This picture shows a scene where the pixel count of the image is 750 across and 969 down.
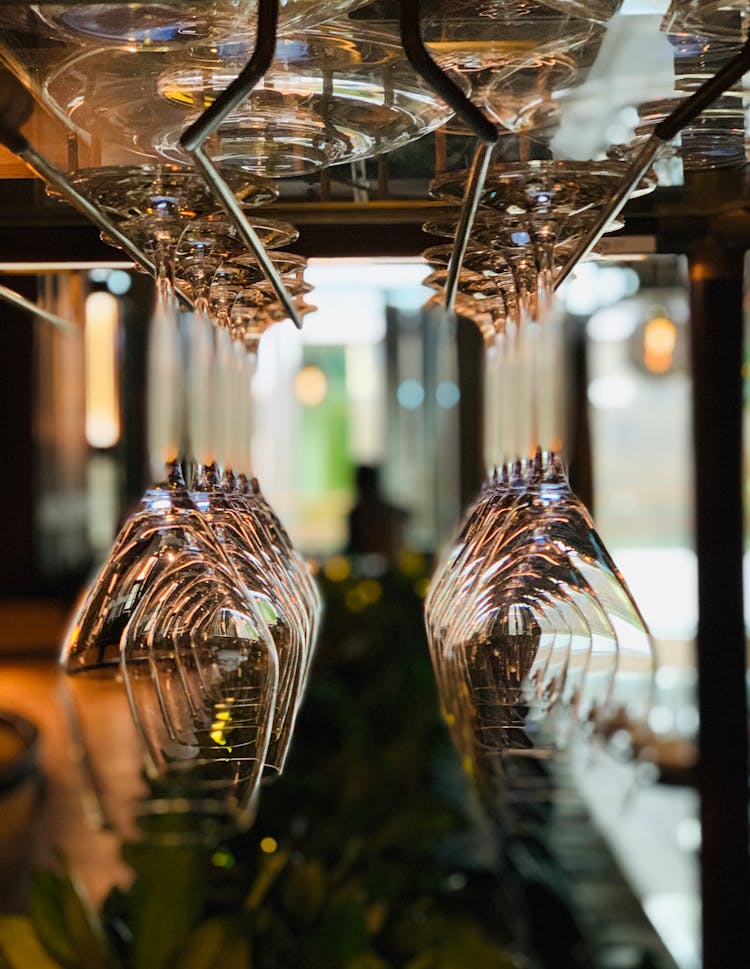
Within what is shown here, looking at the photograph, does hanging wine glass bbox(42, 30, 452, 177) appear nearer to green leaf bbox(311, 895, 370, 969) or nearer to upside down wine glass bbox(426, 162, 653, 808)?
upside down wine glass bbox(426, 162, 653, 808)

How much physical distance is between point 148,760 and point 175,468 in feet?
0.50

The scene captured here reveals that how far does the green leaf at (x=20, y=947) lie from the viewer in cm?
105

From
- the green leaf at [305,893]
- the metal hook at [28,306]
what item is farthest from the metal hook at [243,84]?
the green leaf at [305,893]

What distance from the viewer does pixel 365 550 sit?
25.9ft

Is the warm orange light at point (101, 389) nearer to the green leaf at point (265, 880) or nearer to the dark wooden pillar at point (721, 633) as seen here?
the green leaf at point (265, 880)

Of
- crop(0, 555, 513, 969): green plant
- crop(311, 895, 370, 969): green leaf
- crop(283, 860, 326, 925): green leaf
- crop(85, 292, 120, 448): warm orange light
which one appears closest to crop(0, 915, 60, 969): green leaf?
crop(0, 555, 513, 969): green plant

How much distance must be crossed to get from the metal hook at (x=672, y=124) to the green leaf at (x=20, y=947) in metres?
0.78

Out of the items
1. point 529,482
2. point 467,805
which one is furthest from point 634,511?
point 529,482

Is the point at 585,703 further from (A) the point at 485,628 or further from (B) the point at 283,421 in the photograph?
(B) the point at 283,421

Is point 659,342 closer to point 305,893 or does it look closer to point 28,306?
point 305,893

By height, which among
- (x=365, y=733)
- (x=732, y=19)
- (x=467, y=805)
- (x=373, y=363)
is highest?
(x=373, y=363)

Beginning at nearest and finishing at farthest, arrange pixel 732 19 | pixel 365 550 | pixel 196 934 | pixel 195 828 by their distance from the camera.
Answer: pixel 732 19 → pixel 196 934 → pixel 195 828 → pixel 365 550

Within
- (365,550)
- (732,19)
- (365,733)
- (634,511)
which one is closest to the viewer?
(732,19)

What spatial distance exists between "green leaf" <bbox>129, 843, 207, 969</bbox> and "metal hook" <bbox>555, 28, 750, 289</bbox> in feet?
2.52
